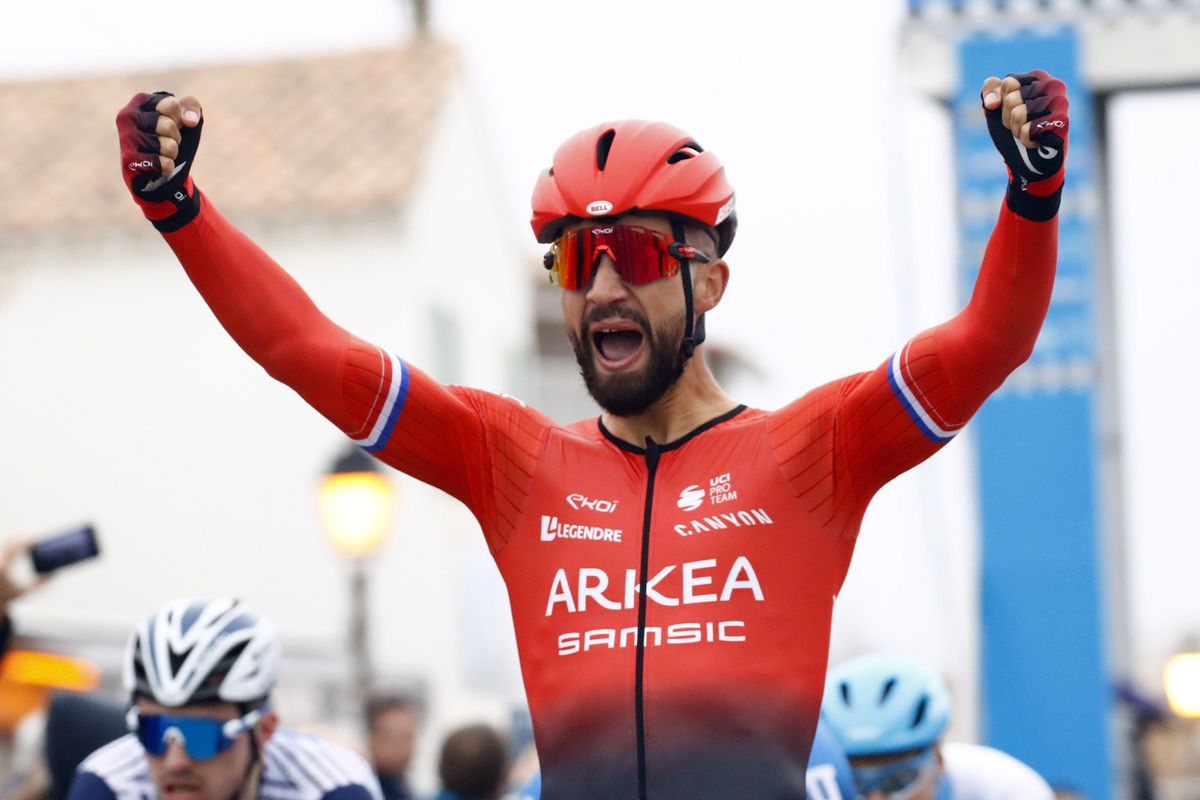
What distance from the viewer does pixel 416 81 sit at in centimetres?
2595

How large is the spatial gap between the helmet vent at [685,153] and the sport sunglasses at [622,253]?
19cm

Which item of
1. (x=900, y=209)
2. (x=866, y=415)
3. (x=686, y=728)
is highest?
(x=900, y=209)

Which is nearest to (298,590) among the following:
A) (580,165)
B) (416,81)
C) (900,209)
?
(416,81)

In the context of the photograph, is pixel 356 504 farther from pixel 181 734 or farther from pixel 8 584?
pixel 181 734

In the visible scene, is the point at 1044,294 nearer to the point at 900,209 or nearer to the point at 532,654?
the point at 532,654

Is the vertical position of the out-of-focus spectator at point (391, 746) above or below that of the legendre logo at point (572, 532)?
below

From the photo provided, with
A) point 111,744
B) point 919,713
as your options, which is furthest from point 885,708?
point 111,744

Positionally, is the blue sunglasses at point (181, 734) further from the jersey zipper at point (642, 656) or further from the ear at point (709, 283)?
the ear at point (709, 283)

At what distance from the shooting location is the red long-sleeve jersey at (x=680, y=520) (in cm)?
371

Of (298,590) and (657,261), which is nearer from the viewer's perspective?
(657,261)

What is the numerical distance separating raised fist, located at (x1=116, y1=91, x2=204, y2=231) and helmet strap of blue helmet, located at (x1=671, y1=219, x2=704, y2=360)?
94 centimetres

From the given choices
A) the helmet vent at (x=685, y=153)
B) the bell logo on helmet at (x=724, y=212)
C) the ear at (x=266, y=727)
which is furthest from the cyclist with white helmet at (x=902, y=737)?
the helmet vent at (x=685, y=153)

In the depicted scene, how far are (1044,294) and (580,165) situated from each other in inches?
38.5

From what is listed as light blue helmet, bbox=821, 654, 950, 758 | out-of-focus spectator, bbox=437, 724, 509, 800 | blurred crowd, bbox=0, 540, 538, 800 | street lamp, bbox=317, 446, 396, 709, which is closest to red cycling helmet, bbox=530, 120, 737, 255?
blurred crowd, bbox=0, 540, 538, 800
